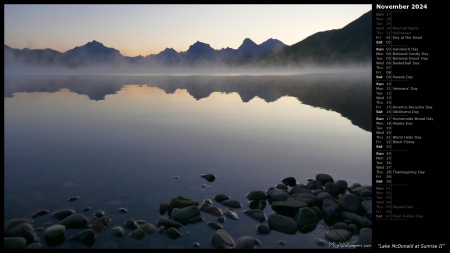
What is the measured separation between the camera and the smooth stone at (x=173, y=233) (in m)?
11.6

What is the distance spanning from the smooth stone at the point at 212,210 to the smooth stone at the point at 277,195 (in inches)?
101

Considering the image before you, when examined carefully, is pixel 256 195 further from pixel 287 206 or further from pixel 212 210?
pixel 212 210

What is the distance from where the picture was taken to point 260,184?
1673 cm

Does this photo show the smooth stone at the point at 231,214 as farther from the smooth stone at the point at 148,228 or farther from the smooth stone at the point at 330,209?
the smooth stone at the point at 330,209

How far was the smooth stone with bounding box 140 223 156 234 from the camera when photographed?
38.5ft

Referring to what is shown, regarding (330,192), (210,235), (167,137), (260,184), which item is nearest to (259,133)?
(167,137)

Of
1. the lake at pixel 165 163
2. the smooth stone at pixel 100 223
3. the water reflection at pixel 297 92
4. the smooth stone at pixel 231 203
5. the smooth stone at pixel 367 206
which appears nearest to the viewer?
the smooth stone at pixel 100 223

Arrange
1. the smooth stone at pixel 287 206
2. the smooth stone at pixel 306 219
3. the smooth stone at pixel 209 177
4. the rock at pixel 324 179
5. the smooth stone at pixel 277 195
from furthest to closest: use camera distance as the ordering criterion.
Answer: the smooth stone at pixel 209 177, the rock at pixel 324 179, the smooth stone at pixel 277 195, the smooth stone at pixel 287 206, the smooth stone at pixel 306 219

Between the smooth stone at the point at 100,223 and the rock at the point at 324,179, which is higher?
the rock at the point at 324,179

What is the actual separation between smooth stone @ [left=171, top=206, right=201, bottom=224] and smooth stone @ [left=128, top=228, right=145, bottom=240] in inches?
60.2

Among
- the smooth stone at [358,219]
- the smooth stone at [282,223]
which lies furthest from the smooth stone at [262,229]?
the smooth stone at [358,219]
